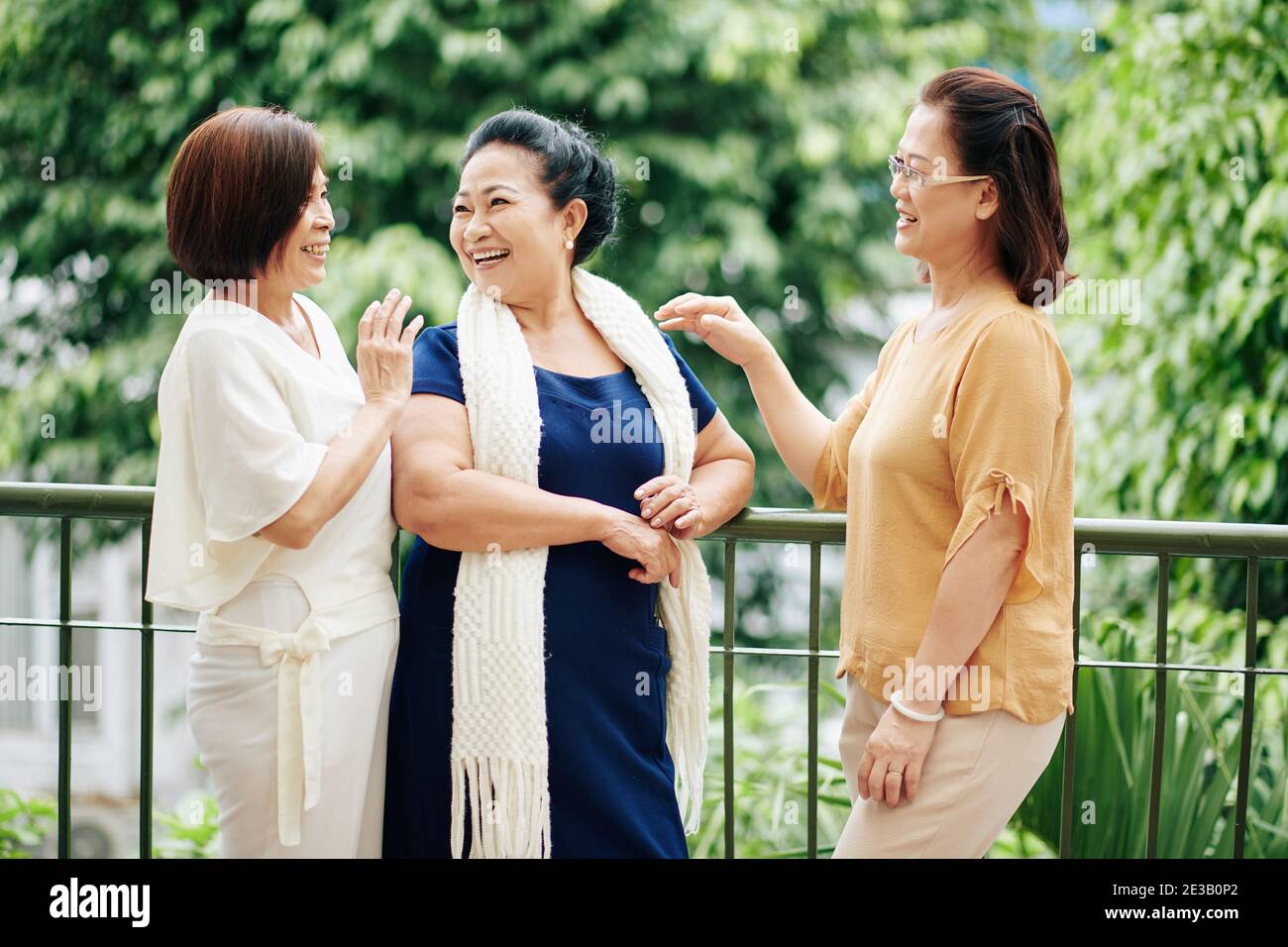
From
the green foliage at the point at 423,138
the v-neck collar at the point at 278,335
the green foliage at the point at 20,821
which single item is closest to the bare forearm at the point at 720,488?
the v-neck collar at the point at 278,335

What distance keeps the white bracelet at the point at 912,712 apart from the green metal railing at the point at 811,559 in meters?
0.37

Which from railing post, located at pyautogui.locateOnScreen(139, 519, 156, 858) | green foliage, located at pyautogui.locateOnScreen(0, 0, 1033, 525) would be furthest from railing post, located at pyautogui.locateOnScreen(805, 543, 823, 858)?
green foliage, located at pyautogui.locateOnScreen(0, 0, 1033, 525)

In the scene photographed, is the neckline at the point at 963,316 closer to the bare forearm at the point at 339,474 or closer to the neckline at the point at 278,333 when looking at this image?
the bare forearm at the point at 339,474

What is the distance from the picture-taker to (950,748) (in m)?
1.86

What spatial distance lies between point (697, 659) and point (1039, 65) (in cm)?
714

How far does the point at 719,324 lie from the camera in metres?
2.19

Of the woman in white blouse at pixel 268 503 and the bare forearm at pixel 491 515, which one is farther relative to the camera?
the bare forearm at pixel 491 515

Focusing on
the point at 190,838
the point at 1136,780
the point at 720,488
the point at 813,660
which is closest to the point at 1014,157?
the point at 720,488

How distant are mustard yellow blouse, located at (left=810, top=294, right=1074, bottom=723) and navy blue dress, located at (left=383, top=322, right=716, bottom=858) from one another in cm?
36

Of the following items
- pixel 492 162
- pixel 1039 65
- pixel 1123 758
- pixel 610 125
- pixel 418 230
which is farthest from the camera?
pixel 1039 65

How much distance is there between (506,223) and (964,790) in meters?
1.09

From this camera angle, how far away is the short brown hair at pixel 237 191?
1.84 metres

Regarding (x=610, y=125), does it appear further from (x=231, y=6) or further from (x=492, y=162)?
(x=492, y=162)
